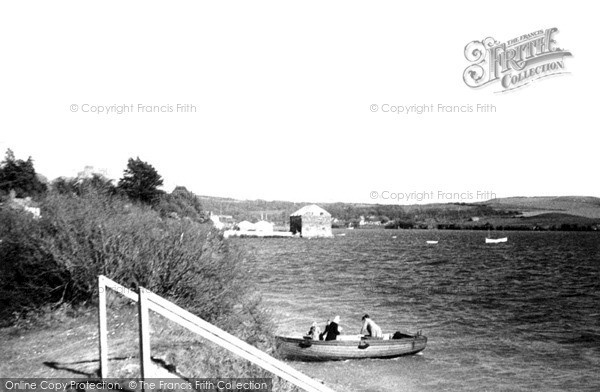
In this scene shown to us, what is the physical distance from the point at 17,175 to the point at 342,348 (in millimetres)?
13791

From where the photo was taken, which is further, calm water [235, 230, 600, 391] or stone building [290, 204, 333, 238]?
stone building [290, 204, 333, 238]


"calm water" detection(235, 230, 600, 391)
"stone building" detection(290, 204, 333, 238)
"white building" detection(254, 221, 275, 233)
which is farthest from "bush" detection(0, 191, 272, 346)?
"stone building" detection(290, 204, 333, 238)

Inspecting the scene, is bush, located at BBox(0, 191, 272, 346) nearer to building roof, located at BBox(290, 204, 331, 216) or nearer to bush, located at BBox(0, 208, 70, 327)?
bush, located at BBox(0, 208, 70, 327)

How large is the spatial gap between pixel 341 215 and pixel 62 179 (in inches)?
5165

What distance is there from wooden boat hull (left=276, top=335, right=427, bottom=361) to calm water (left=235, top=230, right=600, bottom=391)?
0.93 feet

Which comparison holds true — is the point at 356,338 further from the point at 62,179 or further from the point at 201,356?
the point at 201,356

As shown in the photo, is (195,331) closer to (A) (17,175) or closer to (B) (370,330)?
(B) (370,330)

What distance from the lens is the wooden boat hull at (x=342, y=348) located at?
19938 millimetres

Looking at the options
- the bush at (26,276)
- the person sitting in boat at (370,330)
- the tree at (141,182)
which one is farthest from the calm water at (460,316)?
the bush at (26,276)

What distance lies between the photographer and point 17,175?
73.4 feet

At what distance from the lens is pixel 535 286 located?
55.5 m

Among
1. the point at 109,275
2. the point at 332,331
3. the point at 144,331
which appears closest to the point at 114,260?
the point at 109,275

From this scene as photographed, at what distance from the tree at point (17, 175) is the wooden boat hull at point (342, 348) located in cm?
1073

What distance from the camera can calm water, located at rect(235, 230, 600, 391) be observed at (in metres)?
20.2
